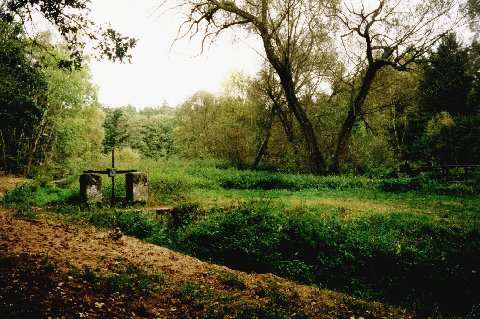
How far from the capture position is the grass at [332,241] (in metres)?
7.90

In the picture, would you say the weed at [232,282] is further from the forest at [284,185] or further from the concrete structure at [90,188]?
the concrete structure at [90,188]

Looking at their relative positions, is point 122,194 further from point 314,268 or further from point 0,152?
point 0,152

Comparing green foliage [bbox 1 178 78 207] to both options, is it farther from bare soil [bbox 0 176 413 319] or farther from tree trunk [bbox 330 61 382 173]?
tree trunk [bbox 330 61 382 173]

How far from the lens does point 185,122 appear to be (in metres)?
45.8

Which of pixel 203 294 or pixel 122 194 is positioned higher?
pixel 122 194

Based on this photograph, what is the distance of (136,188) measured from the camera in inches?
459

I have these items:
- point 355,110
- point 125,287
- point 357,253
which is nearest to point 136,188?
point 125,287

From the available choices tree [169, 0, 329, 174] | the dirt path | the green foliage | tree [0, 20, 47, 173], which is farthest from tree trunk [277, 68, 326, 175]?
the dirt path

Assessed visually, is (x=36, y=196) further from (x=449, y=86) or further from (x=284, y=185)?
(x=449, y=86)

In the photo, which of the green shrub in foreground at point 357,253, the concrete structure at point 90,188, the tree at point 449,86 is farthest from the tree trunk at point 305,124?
the tree at point 449,86

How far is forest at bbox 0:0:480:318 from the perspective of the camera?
612cm

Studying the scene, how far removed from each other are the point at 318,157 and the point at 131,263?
18.6 m

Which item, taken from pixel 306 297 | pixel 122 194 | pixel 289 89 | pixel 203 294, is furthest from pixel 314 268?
pixel 289 89

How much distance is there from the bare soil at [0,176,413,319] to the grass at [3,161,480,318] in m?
0.20
